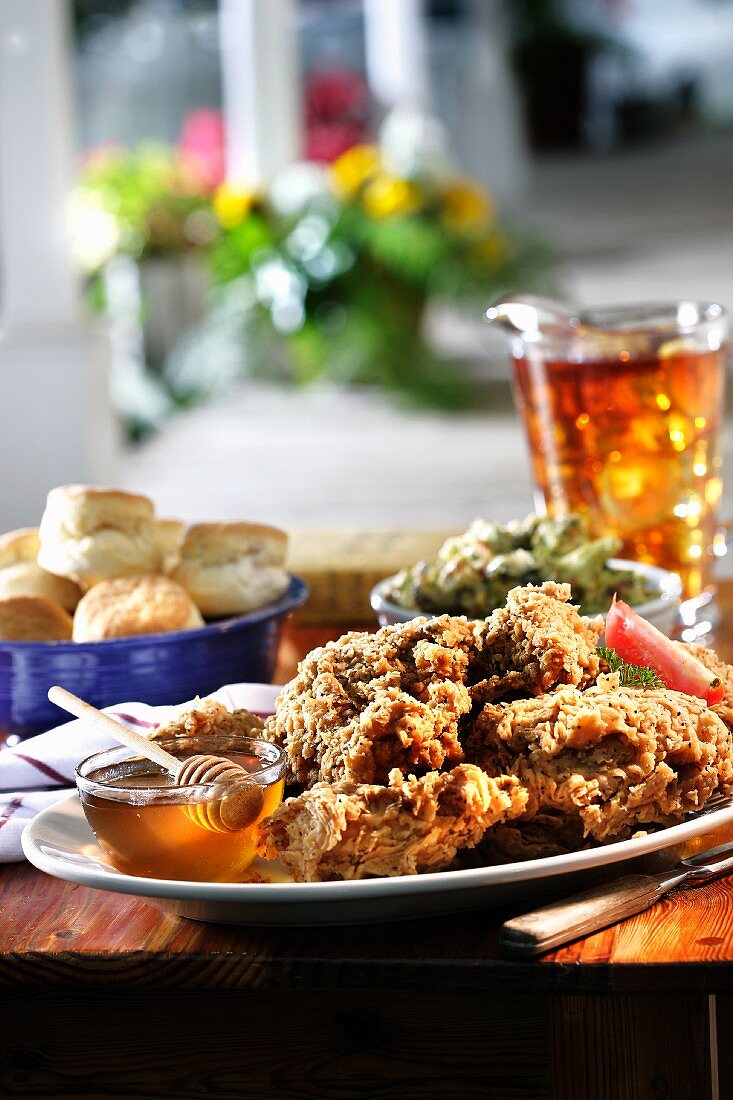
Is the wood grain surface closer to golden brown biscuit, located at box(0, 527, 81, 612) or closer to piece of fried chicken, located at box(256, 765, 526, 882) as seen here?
piece of fried chicken, located at box(256, 765, 526, 882)

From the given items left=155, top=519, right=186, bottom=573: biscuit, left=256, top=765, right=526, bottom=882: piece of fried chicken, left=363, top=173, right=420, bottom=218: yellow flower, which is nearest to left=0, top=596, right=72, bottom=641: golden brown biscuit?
left=155, top=519, right=186, bottom=573: biscuit

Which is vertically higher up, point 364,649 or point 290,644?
point 364,649

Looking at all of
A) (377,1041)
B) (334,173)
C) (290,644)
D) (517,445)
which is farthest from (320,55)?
(377,1041)

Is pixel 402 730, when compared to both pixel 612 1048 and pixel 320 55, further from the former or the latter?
pixel 320 55

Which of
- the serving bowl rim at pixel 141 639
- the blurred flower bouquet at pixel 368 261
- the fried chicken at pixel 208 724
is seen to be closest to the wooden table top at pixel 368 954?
the fried chicken at pixel 208 724

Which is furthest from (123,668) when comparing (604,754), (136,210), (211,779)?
(136,210)

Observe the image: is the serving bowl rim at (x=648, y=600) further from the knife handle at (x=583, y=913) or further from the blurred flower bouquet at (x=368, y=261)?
the blurred flower bouquet at (x=368, y=261)

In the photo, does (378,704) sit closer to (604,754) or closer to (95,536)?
(604,754)
